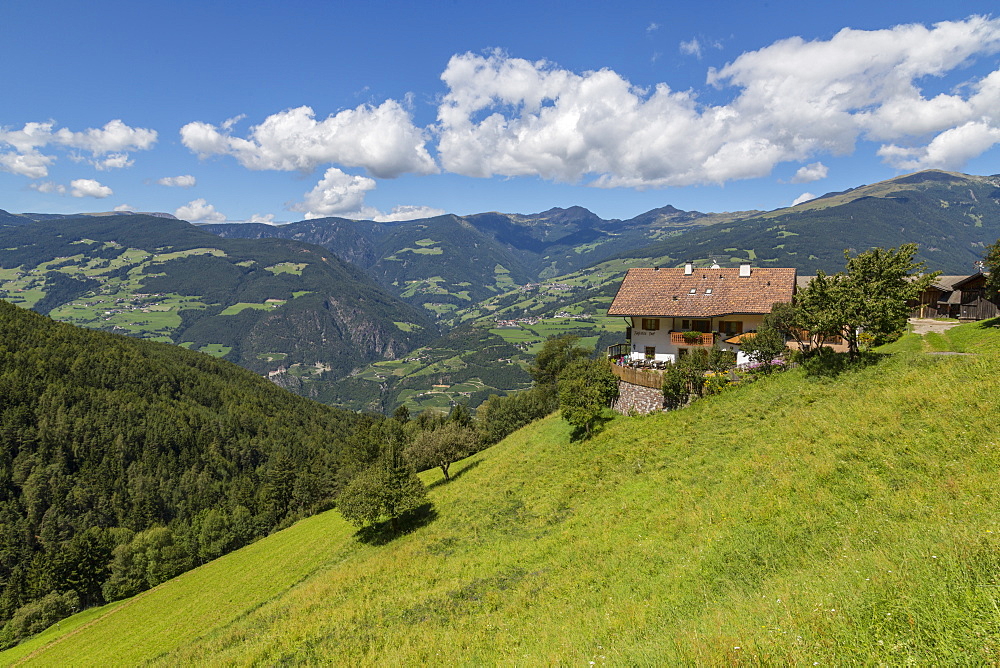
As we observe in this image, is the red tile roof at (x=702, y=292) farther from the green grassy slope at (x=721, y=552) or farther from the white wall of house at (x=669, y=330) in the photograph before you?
the green grassy slope at (x=721, y=552)

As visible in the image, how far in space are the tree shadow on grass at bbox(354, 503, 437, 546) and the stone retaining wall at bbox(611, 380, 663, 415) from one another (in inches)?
793

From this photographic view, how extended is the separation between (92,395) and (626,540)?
214 m

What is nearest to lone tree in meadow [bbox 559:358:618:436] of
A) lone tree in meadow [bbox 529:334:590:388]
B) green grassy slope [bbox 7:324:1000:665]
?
green grassy slope [bbox 7:324:1000:665]

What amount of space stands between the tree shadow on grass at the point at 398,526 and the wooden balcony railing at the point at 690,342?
28.9m

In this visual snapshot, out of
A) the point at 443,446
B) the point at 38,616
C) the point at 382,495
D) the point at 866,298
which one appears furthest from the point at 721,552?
the point at 38,616

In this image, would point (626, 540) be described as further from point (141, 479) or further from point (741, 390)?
point (141, 479)

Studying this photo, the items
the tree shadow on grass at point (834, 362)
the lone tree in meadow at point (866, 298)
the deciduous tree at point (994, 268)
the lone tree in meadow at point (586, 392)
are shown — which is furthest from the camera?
the deciduous tree at point (994, 268)

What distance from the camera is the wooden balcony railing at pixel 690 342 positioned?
1655 inches

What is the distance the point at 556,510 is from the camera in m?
27.1

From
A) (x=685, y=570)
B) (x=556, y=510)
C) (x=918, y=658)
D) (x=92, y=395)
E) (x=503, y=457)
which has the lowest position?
(x=92, y=395)

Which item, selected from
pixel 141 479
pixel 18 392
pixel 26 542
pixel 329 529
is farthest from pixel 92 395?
pixel 329 529

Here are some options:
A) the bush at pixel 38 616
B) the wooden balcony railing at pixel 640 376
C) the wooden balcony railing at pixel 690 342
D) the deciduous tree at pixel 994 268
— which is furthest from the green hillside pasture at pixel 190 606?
the deciduous tree at pixel 994 268

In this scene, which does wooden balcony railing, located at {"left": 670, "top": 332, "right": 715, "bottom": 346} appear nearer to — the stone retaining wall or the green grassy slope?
the stone retaining wall

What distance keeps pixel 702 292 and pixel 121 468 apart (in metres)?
190
